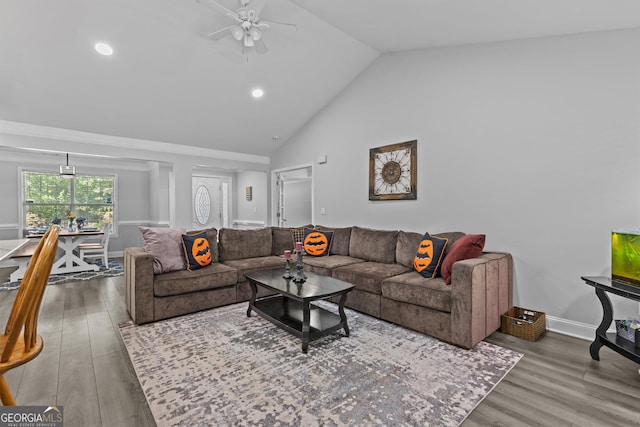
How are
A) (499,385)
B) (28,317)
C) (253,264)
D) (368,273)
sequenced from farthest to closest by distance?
(253,264), (368,273), (499,385), (28,317)

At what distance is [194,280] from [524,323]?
128 inches

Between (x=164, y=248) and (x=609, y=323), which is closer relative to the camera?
(x=609, y=323)

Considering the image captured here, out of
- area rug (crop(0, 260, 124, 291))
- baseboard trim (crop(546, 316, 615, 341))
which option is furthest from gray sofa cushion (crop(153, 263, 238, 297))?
baseboard trim (crop(546, 316, 615, 341))

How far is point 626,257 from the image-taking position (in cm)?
223

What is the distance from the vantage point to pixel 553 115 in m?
2.89

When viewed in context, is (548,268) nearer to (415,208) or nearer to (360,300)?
(415,208)

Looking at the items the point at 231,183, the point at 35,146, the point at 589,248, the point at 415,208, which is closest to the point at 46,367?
the point at 35,146

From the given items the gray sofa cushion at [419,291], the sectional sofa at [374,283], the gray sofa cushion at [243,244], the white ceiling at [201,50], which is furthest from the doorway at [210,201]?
the gray sofa cushion at [419,291]

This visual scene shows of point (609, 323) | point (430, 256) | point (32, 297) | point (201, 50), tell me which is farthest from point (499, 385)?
point (201, 50)

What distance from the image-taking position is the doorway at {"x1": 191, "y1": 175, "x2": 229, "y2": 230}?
8172mm

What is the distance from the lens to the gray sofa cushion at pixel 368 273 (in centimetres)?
319

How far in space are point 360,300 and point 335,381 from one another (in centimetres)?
135

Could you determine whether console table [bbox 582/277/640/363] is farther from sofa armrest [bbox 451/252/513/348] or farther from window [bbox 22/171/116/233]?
window [bbox 22/171/116/233]

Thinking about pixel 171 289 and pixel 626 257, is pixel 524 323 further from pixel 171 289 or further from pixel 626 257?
pixel 171 289
